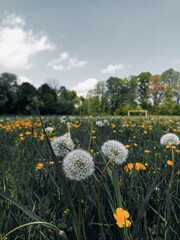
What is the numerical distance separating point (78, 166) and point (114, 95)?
2519 inches

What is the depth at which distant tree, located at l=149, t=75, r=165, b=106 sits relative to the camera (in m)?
52.7

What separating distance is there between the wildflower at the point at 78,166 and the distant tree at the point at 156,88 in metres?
53.8

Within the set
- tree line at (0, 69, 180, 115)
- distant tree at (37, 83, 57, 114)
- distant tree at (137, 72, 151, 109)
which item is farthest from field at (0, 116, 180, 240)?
distant tree at (137, 72, 151, 109)

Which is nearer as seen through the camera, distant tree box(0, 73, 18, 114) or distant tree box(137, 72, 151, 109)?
distant tree box(0, 73, 18, 114)

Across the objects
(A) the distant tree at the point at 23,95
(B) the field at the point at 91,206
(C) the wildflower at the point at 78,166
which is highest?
(A) the distant tree at the point at 23,95

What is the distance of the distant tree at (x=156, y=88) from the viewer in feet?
173

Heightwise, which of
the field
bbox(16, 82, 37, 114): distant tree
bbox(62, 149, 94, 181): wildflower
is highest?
bbox(16, 82, 37, 114): distant tree

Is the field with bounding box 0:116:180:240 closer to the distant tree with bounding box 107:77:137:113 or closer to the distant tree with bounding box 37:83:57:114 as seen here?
the distant tree with bounding box 37:83:57:114

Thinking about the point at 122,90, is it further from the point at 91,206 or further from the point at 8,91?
the point at 91,206

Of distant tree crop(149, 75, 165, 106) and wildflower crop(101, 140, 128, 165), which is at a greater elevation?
distant tree crop(149, 75, 165, 106)

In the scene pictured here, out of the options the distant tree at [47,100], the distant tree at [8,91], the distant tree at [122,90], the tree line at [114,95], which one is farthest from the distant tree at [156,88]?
the distant tree at [8,91]

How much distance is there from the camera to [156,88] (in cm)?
5362

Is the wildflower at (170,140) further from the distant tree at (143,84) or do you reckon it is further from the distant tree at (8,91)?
the distant tree at (143,84)

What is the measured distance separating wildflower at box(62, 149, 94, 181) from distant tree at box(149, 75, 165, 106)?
177 feet
